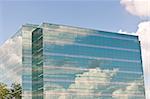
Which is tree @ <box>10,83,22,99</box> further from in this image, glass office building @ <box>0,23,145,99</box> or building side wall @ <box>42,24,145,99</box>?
building side wall @ <box>42,24,145,99</box>

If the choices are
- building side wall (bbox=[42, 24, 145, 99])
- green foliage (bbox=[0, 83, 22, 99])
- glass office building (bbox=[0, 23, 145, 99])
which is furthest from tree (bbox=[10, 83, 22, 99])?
building side wall (bbox=[42, 24, 145, 99])

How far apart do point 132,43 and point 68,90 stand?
30746 millimetres

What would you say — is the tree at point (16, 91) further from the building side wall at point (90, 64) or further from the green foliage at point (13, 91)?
the building side wall at point (90, 64)

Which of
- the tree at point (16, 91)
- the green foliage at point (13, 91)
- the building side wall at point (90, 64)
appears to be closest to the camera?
the green foliage at point (13, 91)

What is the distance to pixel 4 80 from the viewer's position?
114 meters

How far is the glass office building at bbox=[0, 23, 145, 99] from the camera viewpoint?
323ft

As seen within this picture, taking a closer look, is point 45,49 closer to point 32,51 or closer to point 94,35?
point 32,51

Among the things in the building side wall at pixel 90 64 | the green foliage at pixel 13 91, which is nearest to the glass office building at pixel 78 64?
the building side wall at pixel 90 64

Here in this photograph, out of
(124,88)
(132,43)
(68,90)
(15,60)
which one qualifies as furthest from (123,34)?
(15,60)

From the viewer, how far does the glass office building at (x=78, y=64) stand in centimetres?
9844

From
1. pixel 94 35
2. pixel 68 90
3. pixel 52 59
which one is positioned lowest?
pixel 68 90

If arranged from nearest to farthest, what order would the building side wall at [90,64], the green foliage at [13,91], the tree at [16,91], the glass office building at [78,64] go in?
the green foliage at [13,91] → the glass office building at [78,64] → the building side wall at [90,64] → the tree at [16,91]

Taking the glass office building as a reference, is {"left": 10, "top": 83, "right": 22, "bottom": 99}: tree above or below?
below

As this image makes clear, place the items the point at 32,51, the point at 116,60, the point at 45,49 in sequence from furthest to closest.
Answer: the point at 116,60 < the point at 32,51 < the point at 45,49
